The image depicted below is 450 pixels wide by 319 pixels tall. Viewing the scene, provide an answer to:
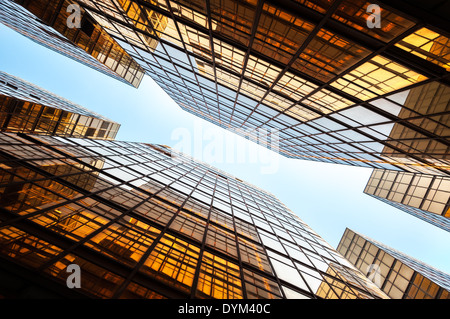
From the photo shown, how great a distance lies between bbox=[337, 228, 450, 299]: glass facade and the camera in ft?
83.9

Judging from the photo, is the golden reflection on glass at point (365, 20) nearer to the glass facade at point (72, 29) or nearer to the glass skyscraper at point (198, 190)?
the glass skyscraper at point (198, 190)

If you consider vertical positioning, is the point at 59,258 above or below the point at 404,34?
below

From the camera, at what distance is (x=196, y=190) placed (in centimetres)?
1867

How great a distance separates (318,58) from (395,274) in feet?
103

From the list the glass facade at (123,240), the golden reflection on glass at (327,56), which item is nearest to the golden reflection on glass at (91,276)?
the glass facade at (123,240)

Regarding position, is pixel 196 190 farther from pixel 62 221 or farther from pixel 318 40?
pixel 318 40

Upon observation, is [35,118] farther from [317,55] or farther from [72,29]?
[317,55]

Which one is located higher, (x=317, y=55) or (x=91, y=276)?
(x=317, y=55)

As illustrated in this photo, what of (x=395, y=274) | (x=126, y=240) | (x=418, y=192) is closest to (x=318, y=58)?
(x=126, y=240)

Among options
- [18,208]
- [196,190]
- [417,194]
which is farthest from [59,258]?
[417,194]

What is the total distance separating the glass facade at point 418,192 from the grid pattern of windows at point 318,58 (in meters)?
13.5

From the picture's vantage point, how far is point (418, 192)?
101ft

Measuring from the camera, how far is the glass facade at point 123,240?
227 inches

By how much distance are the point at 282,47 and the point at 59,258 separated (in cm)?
1065
